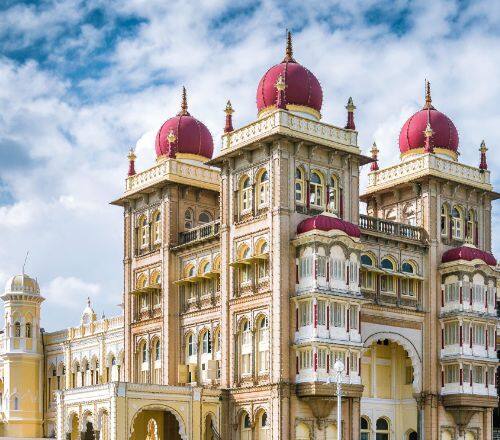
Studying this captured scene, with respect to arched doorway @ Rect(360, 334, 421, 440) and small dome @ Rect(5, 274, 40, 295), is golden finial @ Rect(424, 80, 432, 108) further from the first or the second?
small dome @ Rect(5, 274, 40, 295)

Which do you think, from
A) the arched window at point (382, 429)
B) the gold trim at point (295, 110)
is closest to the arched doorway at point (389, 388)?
the arched window at point (382, 429)

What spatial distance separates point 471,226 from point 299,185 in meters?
13.3

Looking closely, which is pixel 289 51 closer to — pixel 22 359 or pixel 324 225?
pixel 324 225

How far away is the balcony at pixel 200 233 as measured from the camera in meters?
59.5

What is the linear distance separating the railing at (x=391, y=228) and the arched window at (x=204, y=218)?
9771mm

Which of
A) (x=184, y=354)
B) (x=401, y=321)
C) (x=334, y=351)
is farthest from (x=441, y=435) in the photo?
(x=184, y=354)

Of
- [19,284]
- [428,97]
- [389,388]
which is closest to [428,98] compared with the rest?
[428,97]

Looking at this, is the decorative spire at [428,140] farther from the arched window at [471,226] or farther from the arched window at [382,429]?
the arched window at [382,429]

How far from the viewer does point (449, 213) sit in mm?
62094

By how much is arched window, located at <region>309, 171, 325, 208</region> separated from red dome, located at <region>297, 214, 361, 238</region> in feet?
6.01

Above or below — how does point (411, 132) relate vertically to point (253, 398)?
A: above

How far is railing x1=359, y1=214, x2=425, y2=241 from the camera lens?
58.9m

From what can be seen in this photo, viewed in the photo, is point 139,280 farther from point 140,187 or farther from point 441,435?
point 441,435

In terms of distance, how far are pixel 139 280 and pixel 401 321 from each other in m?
15.6
